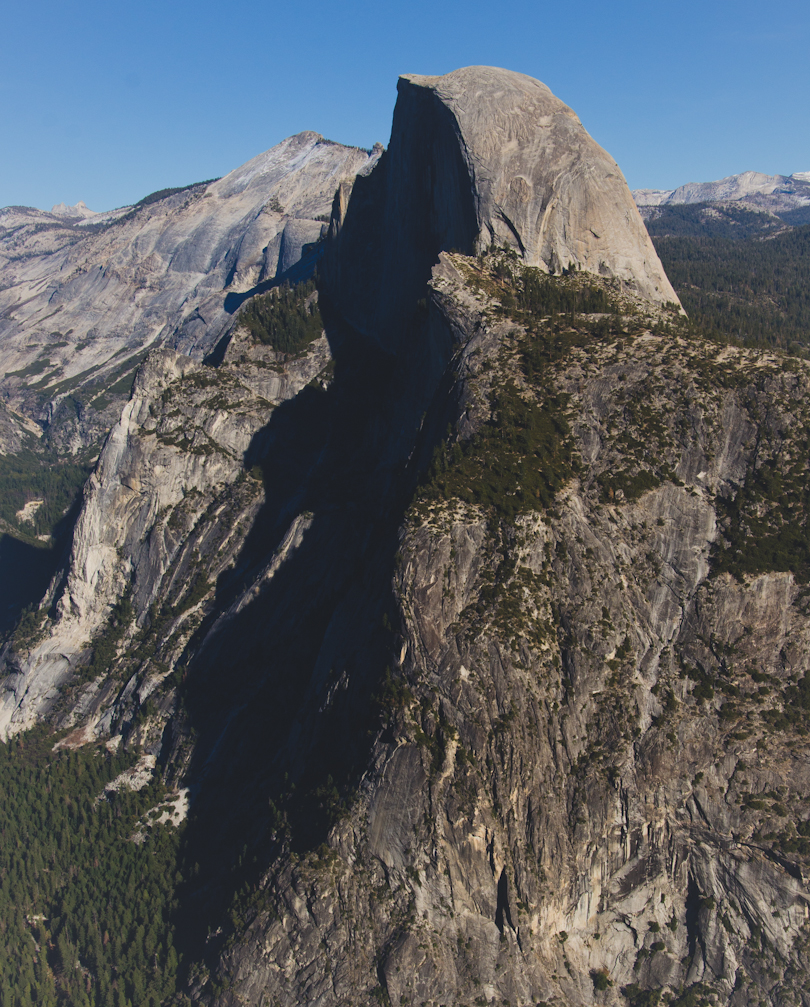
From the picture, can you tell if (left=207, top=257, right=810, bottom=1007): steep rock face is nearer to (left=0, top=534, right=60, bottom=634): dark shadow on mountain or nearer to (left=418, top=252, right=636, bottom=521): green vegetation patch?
(left=418, top=252, right=636, bottom=521): green vegetation patch

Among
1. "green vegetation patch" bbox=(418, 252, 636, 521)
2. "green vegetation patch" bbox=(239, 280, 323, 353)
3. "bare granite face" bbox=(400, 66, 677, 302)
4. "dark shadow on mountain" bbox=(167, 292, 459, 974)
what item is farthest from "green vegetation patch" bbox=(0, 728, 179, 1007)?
"bare granite face" bbox=(400, 66, 677, 302)

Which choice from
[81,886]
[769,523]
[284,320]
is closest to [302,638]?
[81,886]

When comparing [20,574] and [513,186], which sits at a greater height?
[513,186]

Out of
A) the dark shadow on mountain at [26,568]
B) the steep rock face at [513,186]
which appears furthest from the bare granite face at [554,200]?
the dark shadow on mountain at [26,568]

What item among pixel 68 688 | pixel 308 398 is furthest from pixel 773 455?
pixel 68 688

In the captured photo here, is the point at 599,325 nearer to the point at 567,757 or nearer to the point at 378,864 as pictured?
the point at 567,757

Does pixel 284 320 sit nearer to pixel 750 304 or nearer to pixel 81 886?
pixel 81 886

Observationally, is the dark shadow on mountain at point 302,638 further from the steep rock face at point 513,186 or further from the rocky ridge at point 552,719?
the steep rock face at point 513,186
